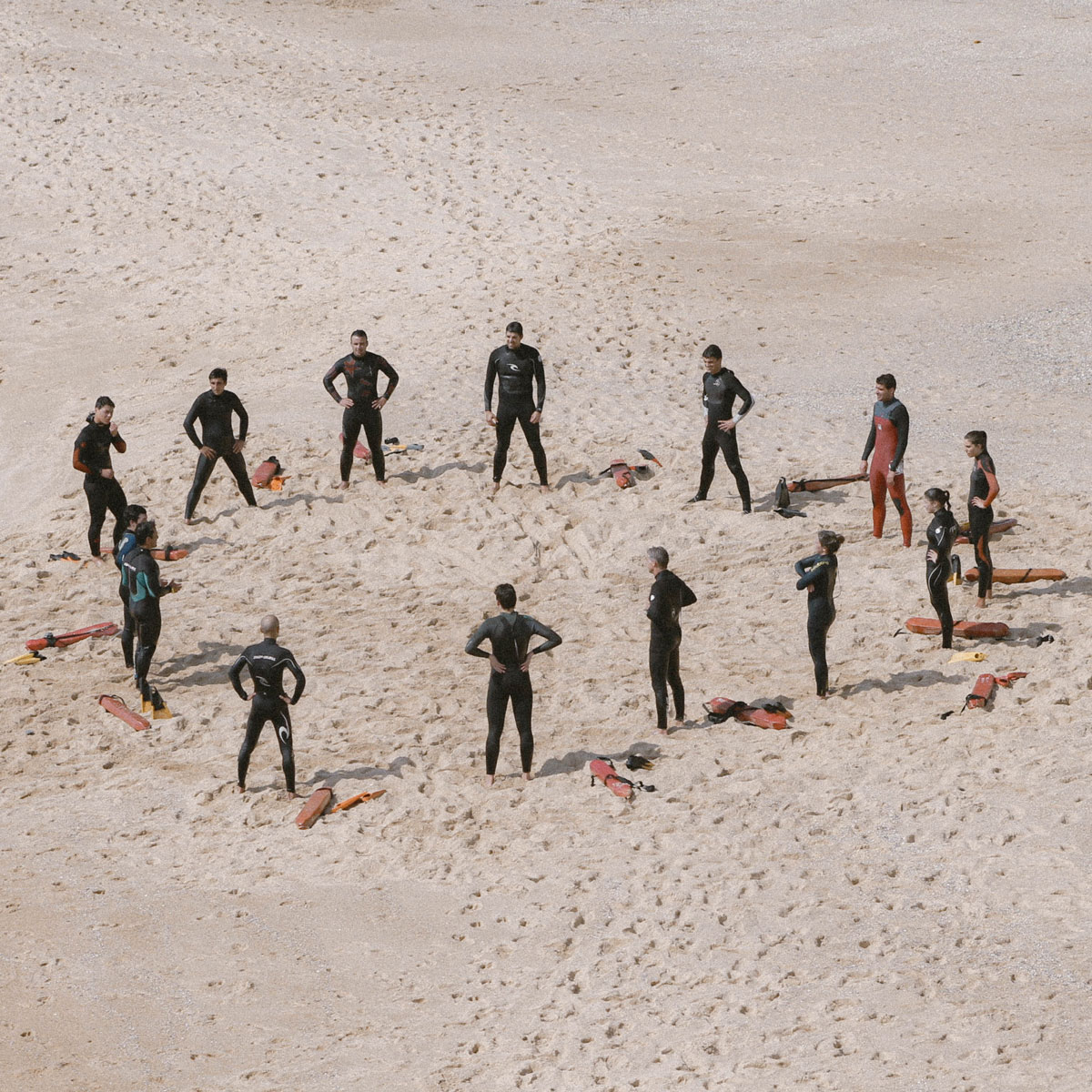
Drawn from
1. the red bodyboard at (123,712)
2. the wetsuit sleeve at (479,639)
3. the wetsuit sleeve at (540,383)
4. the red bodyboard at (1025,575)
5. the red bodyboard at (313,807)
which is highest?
the wetsuit sleeve at (540,383)

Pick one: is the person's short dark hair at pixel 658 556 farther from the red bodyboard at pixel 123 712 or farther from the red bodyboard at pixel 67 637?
the red bodyboard at pixel 67 637

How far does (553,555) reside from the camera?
16125 mm

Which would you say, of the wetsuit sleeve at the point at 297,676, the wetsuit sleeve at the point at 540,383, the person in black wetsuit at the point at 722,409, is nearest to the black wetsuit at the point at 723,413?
the person in black wetsuit at the point at 722,409

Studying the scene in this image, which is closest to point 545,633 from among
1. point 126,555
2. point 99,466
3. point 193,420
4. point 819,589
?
point 819,589

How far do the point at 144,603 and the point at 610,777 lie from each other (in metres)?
4.79

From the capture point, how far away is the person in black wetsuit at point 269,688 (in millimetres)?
11477

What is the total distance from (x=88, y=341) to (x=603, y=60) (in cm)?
1514

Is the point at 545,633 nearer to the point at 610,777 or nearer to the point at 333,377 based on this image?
the point at 610,777

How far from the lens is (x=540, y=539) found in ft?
53.8

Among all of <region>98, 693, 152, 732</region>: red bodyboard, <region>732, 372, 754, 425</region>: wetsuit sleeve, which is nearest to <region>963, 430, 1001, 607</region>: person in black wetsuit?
<region>732, 372, 754, 425</region>: wetsuit sleeve

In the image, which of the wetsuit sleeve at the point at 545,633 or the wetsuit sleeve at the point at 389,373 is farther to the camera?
the wetsuit sleeve at the point at 389,373

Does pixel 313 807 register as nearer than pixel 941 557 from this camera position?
Yes

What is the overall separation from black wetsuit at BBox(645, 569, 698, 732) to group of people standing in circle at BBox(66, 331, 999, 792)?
0.4 inches

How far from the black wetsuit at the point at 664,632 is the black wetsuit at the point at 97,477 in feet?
22.4
